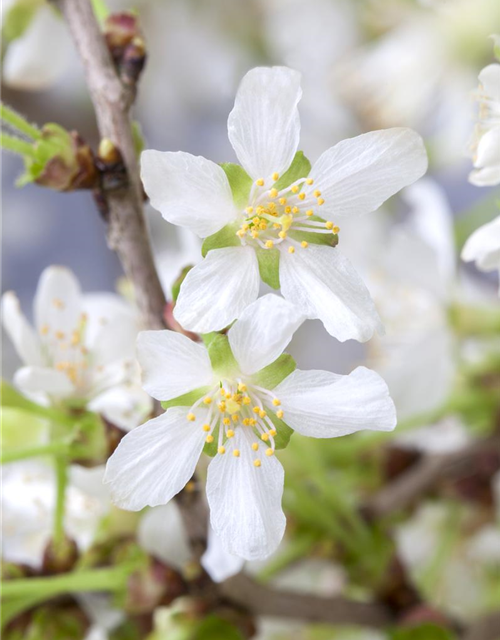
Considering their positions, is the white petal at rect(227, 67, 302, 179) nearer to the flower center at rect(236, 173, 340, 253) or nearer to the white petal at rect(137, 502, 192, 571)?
the flower center at rect(236, 173, 340, 253)

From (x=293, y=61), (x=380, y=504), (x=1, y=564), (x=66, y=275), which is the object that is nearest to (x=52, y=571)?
(x=1, y=564)

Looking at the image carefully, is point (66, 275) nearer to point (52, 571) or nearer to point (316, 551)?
point (52, 571)

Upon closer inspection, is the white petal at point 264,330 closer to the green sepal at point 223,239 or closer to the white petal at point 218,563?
the green sepal at point 223,239

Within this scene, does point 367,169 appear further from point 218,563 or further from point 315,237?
point 218,563

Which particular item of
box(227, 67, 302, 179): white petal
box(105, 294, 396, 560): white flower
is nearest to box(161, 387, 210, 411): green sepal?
box(105, 294, 396, 560): white flower

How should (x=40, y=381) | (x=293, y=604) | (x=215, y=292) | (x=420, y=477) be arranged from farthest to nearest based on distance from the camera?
1. (x=420, y=477)
2. (x=293, y=604)
3. (x=40, y=381)
4. (x=215, y=292)

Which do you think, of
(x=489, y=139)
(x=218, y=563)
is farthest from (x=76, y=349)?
(x=489, y=139)
